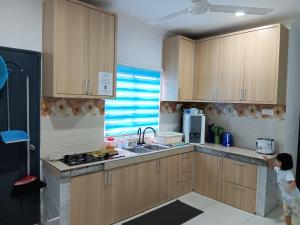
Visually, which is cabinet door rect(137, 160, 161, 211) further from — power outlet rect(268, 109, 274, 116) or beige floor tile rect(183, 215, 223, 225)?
power outlet rect(268, 109, 274, 116)

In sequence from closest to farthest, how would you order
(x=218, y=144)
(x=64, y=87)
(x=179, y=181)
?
(x=64, y=87) < (x=179, y=181) < (x=218, y=144)

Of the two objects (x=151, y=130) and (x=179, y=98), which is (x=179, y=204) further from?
(x=179, y=98)

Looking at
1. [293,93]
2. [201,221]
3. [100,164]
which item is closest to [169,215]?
[201,221]

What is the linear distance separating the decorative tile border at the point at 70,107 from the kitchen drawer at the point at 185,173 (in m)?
1.45

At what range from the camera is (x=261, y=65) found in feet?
9.83

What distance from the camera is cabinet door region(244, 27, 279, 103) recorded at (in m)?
2.88

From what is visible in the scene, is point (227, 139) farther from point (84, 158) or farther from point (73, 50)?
point (73, 50)

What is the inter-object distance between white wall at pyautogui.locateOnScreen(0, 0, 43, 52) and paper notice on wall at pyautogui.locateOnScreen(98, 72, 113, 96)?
0.69 m

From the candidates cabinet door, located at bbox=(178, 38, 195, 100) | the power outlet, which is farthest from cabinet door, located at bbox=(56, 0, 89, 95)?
the power outlet

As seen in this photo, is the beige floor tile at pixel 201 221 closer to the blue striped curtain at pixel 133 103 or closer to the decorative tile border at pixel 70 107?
the blue striped curtain at pixel 133 103

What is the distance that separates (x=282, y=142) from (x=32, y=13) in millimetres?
3411

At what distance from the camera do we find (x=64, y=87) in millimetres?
2301

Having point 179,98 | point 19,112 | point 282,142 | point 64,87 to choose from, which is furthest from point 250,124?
point 19,112

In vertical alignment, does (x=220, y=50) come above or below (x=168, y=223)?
above
